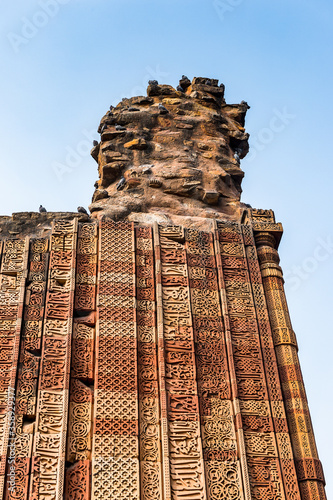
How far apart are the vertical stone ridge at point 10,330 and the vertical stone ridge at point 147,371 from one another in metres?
1.59

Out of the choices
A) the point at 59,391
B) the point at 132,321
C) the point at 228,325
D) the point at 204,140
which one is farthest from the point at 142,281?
the point at 204,140

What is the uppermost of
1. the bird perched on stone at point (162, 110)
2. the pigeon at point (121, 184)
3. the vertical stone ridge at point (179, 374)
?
the bird perched on stone at point (162, 110)

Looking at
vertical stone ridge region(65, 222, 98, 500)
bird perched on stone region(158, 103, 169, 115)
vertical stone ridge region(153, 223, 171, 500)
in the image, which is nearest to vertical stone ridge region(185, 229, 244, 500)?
vertical stone ridge region(153, 223, 171, 500)

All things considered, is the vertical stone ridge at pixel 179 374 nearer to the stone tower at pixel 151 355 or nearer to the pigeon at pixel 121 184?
the stone tower at pixel 151 355

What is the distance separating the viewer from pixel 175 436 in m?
8.08

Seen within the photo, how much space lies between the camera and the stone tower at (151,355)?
307 inches

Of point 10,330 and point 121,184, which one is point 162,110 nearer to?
point 121,184

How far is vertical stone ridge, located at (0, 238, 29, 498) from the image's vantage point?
776cm

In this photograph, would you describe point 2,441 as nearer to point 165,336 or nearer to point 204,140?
point 165,336

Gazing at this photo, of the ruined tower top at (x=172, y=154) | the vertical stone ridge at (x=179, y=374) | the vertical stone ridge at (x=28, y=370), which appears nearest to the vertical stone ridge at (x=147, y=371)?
the vertical stone ridge at (x=179, y=374)

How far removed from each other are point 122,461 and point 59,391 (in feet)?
4.01

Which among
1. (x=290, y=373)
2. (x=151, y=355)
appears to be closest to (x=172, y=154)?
(x=151, y=355)

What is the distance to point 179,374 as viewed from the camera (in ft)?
28.3

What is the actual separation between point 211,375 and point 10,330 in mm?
2837
